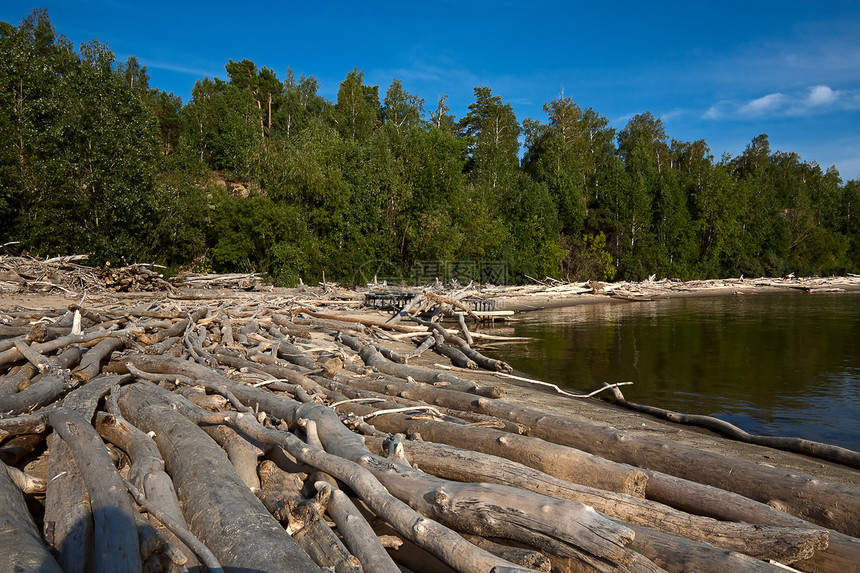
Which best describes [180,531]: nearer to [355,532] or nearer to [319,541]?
[319,541]

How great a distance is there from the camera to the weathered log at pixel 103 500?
2557 millimetres

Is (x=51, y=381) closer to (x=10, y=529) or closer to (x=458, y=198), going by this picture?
(x=10, y=529)

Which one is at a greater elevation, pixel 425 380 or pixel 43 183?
pixel 43 183

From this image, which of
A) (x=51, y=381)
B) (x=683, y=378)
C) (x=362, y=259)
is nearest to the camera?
(x=51, y=381)

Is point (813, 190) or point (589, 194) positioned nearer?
point (589, 194)

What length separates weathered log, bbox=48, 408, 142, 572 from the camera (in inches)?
101

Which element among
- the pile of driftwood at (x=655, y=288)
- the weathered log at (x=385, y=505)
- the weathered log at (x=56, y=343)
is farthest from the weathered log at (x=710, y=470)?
the pile of driftwood at (x=655, y=288)

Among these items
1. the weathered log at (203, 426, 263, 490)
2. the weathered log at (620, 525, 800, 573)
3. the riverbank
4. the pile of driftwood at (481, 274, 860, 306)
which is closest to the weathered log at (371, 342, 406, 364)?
the riverbank

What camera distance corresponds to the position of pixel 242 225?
94.2 ft

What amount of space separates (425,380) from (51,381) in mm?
4992

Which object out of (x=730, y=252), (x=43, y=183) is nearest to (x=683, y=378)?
(x=43, y=183)

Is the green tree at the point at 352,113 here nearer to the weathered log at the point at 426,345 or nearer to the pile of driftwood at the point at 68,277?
the pile of driftwood at the point at 68,277

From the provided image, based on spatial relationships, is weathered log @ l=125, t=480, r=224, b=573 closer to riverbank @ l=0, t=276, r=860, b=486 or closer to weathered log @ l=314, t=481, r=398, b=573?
weathered log @ l=314, t=481, r=398, b=573

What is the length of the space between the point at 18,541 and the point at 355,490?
176cm
